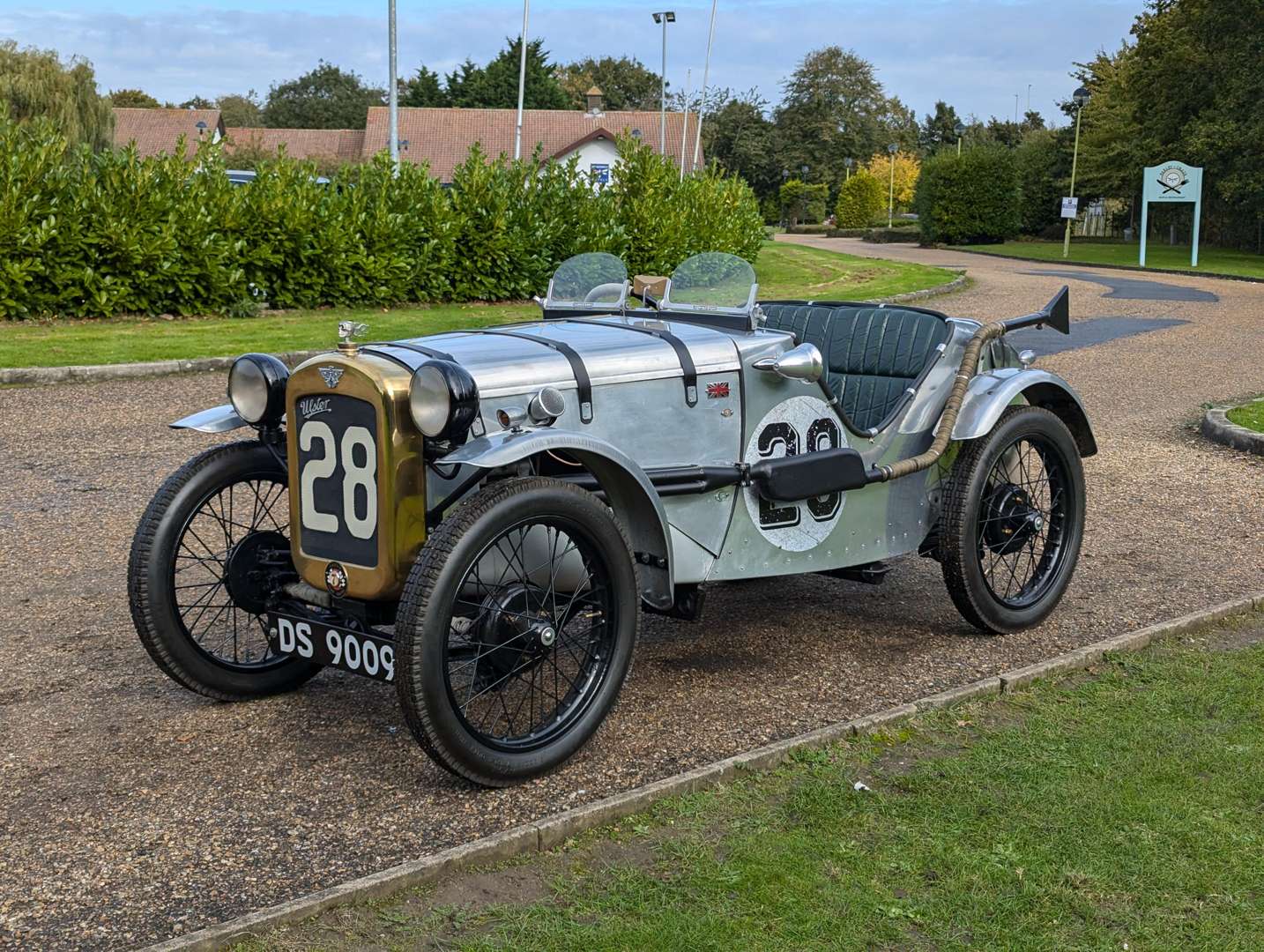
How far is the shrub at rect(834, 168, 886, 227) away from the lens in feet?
222

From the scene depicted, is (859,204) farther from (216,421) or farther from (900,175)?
(216,421)

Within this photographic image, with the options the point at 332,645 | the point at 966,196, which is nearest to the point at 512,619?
the point at 332,645

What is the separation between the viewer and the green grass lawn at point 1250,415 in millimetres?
10406

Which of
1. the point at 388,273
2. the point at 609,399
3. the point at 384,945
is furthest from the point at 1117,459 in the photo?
the point at 388,273

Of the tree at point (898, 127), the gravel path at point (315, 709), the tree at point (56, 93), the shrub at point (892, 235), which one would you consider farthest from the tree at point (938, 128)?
the gravel path at point (315, 709)

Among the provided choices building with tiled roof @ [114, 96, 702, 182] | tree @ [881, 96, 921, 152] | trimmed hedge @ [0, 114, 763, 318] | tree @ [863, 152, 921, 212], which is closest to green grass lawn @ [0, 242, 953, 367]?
trimmed hedge @ [0, 114, 763, 318]

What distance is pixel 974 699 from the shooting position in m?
4.76

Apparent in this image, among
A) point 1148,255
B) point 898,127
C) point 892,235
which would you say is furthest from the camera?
point 898,127

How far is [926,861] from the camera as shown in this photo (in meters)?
3.55

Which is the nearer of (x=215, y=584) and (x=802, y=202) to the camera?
(x=215, y=584)

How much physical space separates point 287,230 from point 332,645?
44.8 ft

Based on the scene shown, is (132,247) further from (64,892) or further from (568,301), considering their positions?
(64,892)

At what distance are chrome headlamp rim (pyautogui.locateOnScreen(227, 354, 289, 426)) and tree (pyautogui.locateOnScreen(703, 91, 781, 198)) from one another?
8690 centimetres

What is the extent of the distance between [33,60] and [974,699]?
3744 cm
